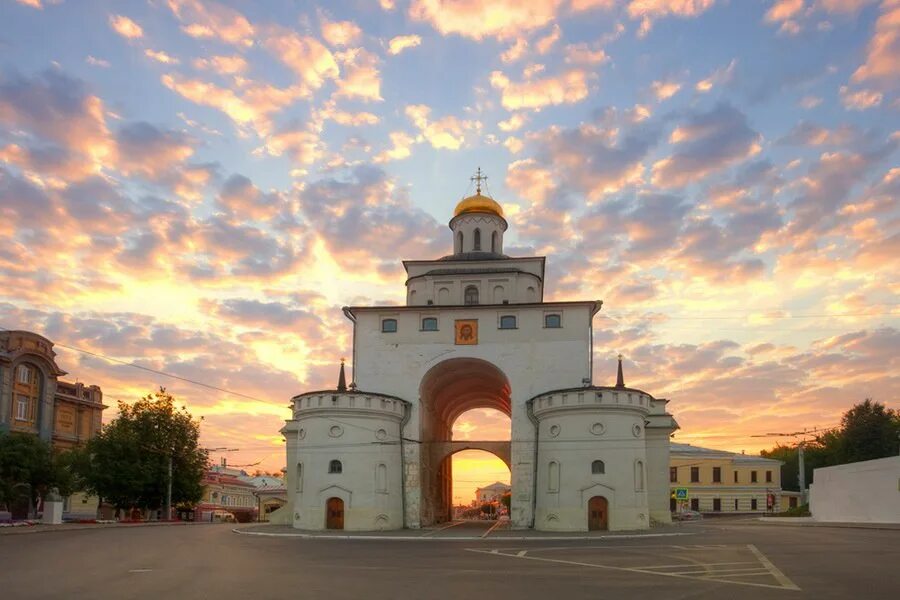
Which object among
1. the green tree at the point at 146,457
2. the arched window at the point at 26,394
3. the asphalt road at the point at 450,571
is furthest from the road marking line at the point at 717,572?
the arched window at the point at 26,394

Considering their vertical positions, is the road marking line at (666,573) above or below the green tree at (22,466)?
below

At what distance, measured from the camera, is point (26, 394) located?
5997cm

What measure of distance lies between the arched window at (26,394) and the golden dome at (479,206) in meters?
34.3

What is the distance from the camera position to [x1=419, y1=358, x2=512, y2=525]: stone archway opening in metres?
45.8

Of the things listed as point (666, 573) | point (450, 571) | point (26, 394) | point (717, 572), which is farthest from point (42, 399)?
point (717, 572)

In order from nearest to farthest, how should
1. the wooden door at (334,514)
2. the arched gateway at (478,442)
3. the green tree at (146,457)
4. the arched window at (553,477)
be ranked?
the arched gateway at (478,442), the wooden door at (334,514), the arched window at (553,477), the green tree at (146,457)

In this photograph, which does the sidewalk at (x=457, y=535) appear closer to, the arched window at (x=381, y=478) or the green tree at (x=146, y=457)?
the arched window at (x=381, y=478)

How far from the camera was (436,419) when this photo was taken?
53.1 metres

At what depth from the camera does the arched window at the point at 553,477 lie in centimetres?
4022

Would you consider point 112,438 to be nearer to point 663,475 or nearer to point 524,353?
point 524,353

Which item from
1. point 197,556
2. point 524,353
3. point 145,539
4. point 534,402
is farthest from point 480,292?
point 197,556

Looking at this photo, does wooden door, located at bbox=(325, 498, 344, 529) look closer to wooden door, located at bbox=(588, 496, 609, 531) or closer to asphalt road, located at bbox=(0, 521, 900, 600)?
wooden door, located at bbox=(588, 496, 609, 531)

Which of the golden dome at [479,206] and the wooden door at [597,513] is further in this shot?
the golden dome at [479,206]

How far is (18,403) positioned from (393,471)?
3314 cm
